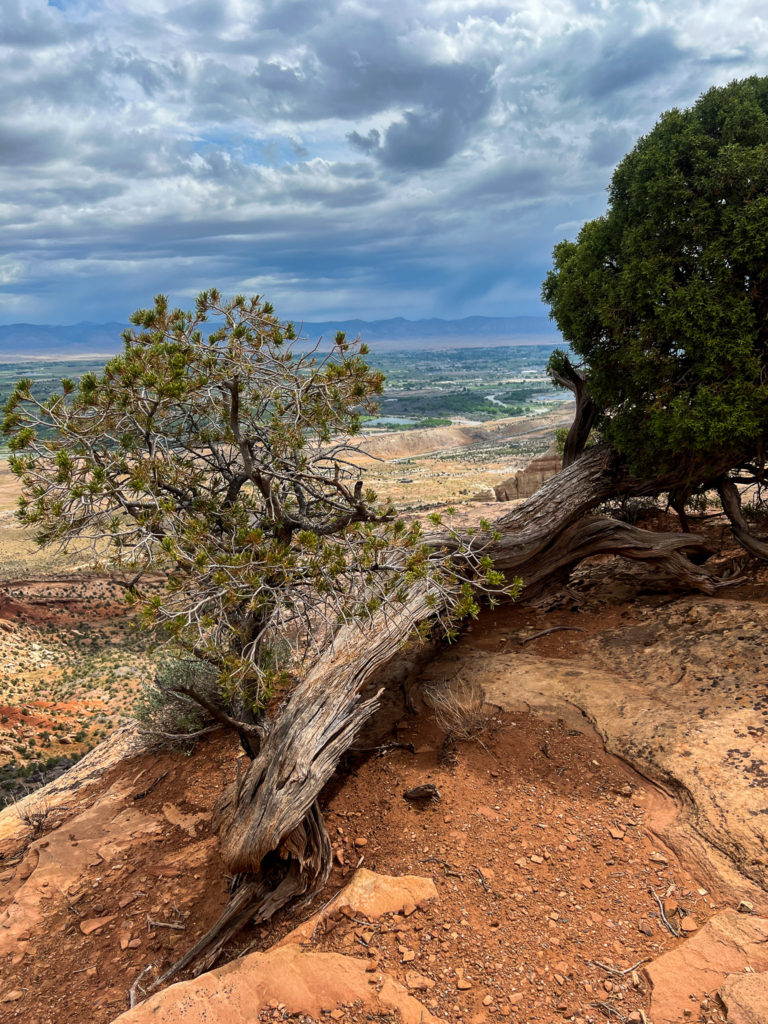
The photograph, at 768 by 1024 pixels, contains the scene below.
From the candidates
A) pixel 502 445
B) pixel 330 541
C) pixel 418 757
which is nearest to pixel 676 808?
pixel 418 757

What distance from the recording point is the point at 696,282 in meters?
8.39

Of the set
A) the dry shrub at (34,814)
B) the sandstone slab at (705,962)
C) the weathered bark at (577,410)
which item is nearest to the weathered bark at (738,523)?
the weathered bark at (577,410)

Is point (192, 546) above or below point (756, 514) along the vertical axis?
above

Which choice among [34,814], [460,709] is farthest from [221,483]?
[34,814]

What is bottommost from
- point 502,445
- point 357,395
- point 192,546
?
point 502,445

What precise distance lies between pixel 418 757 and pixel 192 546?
149 inches

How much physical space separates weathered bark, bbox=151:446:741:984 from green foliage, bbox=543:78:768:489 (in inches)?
66.6

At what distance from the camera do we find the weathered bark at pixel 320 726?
5637 millimetres

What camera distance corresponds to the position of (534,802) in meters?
6.34

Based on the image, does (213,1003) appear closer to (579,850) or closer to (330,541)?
(579,850)

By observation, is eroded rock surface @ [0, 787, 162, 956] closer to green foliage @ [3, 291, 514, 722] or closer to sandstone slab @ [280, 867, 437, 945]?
green foliage @ [3, 291, 514, 722]

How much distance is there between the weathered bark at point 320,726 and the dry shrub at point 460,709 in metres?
0.82

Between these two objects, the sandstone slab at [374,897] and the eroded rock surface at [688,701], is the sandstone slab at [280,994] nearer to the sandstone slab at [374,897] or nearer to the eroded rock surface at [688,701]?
the sandstone slab at [374,897]

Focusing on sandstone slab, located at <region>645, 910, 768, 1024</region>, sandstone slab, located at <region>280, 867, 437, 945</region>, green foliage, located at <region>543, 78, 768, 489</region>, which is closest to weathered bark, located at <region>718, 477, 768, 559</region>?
green foliage, located at <region>543, 78, 768, 489</region>
